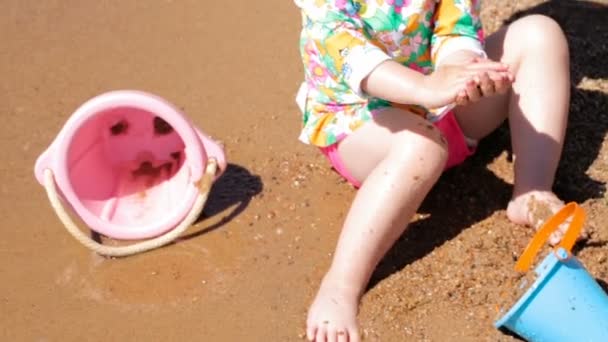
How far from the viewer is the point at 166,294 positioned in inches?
89.9

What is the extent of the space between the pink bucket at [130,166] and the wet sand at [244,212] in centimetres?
9

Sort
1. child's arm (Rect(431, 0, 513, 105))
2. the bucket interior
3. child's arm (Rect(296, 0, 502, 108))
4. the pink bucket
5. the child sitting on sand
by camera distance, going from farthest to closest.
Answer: the bucket interior, the pink bucket, child's arm (Rect(431, 0, 513, 105)), the child sitting on sand, child's arm (Rect(296, 0, 502, 108))

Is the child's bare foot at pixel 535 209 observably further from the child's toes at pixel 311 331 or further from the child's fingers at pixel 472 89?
the child's toes at pixel 311 331

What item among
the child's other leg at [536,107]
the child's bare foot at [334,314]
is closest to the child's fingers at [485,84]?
the child's other leg at [536,107]

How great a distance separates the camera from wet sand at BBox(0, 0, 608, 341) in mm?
2174

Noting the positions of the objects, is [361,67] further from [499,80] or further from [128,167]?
[128,167]

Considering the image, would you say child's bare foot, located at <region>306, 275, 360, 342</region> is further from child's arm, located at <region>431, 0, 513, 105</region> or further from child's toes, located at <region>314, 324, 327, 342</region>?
child's arm, located at <region>431, 0, 513, 105</region>

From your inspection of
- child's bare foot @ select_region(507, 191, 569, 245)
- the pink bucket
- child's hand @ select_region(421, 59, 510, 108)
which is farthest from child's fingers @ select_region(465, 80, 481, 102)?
the pink bucket

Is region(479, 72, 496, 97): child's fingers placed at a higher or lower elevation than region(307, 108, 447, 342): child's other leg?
higher

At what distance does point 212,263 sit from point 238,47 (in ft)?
3.14

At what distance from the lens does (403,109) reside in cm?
231

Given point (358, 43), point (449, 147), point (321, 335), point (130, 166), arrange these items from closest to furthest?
point (321, 335)
point (358, 43)
point (449, 147)
point (130, 166)

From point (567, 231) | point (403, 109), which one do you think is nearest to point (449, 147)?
point (403, 109)

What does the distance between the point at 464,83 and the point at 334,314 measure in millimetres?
555
